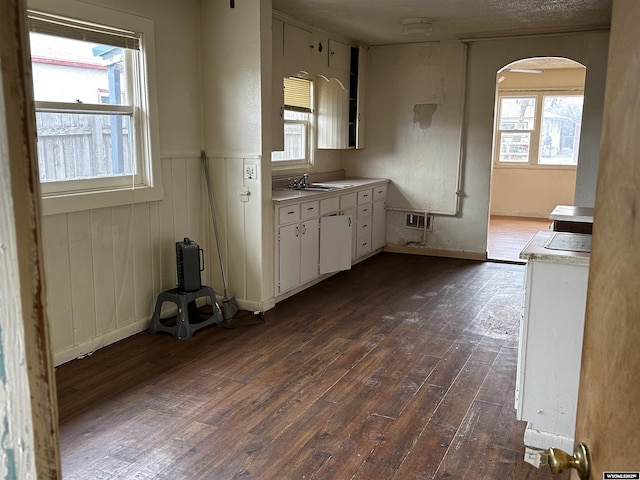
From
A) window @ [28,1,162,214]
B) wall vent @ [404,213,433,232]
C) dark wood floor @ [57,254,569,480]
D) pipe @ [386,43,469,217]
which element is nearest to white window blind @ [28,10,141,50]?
window @ [28,1,162,214]

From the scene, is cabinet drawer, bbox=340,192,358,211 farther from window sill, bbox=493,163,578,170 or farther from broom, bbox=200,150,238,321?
window sill, bbox=493,163,578,170

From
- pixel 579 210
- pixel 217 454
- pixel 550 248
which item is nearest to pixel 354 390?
pixel 217 454

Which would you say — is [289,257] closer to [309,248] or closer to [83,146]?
[309,248]

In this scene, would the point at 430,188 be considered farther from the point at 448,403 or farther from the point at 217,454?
the point at 217,454

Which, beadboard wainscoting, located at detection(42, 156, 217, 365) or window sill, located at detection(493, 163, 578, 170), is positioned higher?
window sill, located at detection(493, 163, 578, 170)

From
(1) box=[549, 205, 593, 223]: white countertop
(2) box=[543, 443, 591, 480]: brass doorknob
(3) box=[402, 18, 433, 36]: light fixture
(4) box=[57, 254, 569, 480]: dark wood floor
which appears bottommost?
(4) box=[57, 254, 569, 480]: dark wood floor

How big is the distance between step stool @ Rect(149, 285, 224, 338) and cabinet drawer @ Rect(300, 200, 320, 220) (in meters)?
1.20

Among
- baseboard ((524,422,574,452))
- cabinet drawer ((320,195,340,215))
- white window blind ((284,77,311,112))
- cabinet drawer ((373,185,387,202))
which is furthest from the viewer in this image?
cabinet drawer ((373,185,387,202))

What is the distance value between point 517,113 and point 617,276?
9.83 meters

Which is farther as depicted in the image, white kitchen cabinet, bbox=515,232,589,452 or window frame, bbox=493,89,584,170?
window frame, bbox=493,89,584,170

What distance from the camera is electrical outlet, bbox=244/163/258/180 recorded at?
4.34 metres

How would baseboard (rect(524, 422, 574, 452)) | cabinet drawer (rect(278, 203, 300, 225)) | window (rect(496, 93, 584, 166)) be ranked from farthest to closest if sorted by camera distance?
window (rect(496, 93, 584, 166)) → cabinet drawer (rect(278, 203, 300, 225)) → baseboard (rect(524, 422, 574, 452))

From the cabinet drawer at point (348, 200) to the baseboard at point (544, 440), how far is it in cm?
343

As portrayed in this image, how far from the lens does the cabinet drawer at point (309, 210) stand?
16.2 ft
